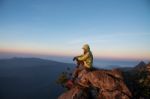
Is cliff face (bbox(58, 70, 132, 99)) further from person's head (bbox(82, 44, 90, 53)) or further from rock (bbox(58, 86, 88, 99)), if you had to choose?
person's head (bbox(82, 44, 90, 53))

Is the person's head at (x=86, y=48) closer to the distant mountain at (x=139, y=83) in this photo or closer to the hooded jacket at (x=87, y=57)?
the hooded jacket at (x=87, y=57)

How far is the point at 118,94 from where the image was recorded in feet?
73.8

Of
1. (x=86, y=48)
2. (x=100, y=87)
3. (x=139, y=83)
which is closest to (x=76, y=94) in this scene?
(x=100, y=87)

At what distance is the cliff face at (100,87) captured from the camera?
2245cm

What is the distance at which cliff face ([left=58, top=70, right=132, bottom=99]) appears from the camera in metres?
22.5

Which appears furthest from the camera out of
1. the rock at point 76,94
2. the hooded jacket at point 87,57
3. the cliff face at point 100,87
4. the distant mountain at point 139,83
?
the hooded jacket at point 87,57

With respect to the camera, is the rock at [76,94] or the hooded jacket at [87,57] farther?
the hooded jacket at [87,57]

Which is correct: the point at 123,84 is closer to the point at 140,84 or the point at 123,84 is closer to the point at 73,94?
the point at 140,84

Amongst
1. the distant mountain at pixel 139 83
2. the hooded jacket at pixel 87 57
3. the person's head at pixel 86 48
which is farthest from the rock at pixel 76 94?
the distant mountain at pixel 139 83

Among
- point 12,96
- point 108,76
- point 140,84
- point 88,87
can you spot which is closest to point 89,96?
point 88,87

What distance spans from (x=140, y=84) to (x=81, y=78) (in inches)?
229

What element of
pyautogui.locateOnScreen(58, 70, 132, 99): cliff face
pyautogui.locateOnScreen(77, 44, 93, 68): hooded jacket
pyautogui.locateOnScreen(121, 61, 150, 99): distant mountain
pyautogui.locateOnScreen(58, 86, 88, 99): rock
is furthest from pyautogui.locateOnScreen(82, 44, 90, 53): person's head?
pyautogui.locateOnScreen(121, 61, 150, 99): distant mountain

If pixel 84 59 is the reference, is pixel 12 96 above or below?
below

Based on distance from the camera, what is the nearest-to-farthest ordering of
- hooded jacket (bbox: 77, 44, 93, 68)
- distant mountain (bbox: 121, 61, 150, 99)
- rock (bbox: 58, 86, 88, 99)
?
rock (bbox: 58, 86, 88, 99) < distant mountain (bbox: 121, 61, 150, 99) < hooded jacket (bbox: 77, 44, 93, 68)
